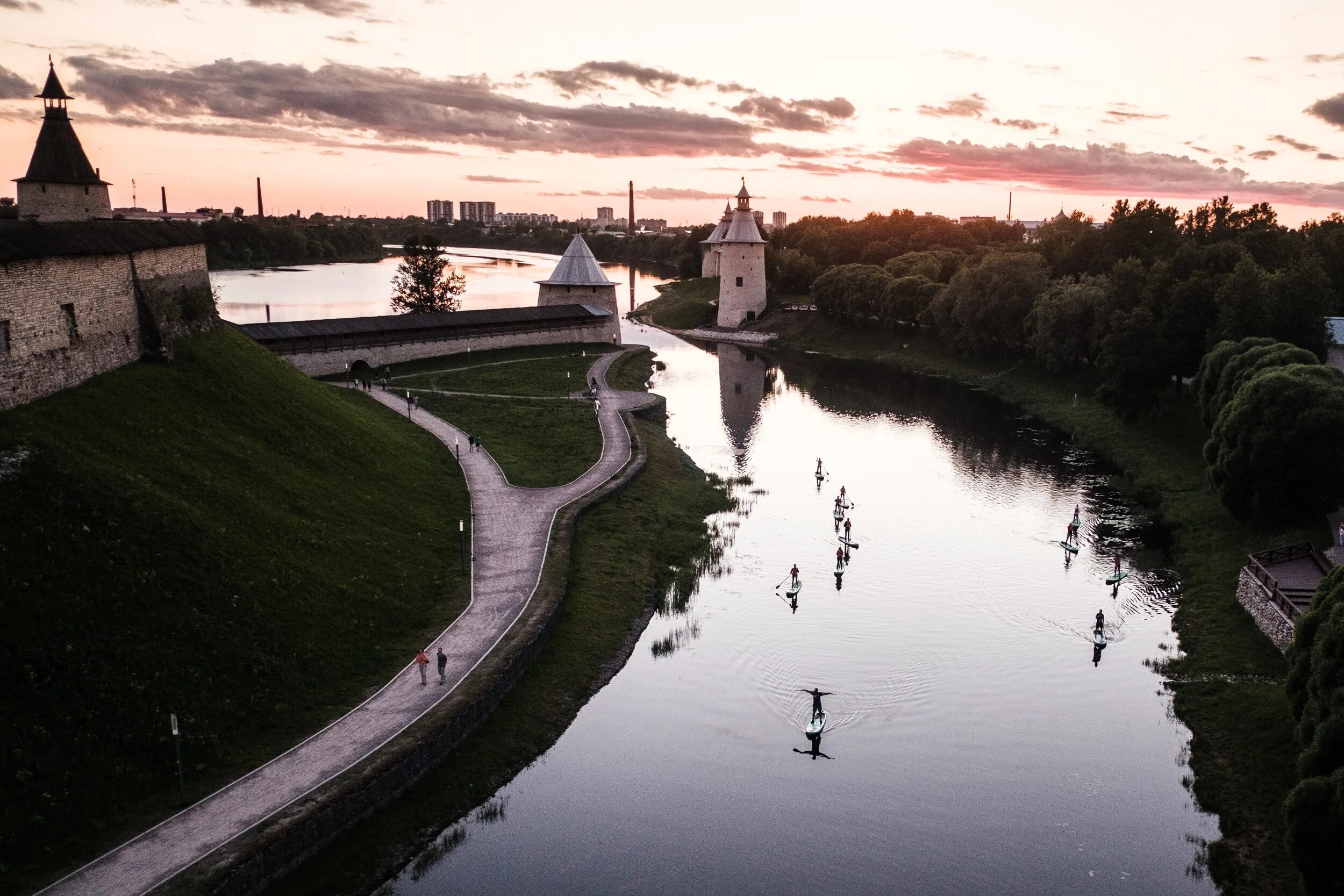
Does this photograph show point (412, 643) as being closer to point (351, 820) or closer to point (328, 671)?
point (328, 671)

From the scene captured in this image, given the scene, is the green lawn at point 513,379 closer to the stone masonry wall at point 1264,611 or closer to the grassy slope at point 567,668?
the grassy slope at point 567,668

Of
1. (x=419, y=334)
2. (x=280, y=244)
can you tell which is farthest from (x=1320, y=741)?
(x=280, y=244)

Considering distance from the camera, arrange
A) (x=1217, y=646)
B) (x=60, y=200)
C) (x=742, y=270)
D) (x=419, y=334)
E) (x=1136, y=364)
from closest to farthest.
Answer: (x=1217, y=646)
(x=60, y=200)
(x=1136, y=364)
(x=419, y=334)
(x=742, y=270)

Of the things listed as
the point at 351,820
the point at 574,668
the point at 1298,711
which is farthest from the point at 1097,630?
the point at 351,820

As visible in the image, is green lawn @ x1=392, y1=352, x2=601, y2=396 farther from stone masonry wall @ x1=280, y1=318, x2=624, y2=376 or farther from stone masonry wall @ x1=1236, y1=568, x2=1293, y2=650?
stone masonry wall @ x1=1236, y1=568, x2=1293, y2=650

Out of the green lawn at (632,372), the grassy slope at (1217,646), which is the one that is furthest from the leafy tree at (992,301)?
the green lawn at (632,372)

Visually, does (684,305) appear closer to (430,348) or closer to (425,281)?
(425,281)
